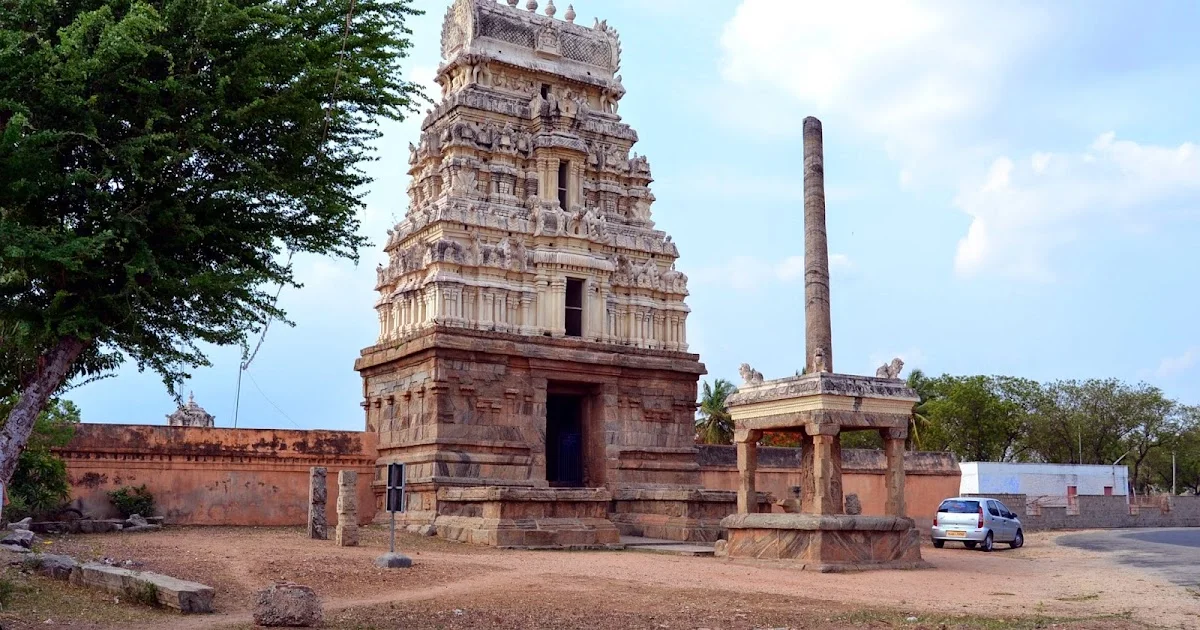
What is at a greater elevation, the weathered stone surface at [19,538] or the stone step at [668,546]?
the weathered stone surface at [19,538]

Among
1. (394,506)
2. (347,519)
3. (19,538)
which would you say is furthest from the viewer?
(347,519)

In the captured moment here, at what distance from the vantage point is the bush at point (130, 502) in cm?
2372

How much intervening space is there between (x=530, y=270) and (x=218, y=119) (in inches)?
651

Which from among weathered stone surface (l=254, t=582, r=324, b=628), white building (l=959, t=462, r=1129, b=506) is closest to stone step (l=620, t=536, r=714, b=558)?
weathered stone surface (l=254, t=582, r=324, b=628)

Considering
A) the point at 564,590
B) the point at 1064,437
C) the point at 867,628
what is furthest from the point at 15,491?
the point at 1064,437

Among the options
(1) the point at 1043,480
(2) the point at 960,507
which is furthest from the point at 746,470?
(1) the point at 1043,480

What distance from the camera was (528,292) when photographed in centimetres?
2708

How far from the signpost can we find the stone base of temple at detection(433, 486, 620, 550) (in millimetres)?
3289

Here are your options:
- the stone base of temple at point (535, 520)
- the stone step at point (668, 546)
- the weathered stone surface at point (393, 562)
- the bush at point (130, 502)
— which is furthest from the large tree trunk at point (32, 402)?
the bush at point (130, 502)

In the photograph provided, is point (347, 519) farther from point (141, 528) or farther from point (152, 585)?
point (152, 585)

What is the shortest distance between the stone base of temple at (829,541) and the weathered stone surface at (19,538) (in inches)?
437

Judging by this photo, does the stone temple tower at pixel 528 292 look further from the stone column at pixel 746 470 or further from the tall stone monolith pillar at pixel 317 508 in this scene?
the stone column at pixel 746 470

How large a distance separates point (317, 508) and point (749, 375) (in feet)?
28.0

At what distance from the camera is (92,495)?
2386 cm
